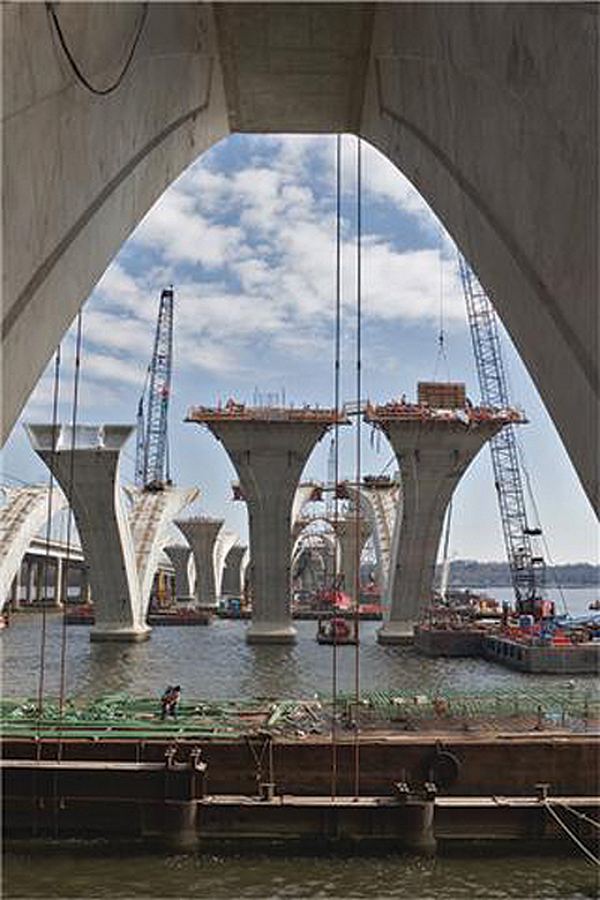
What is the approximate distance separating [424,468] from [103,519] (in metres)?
20.5

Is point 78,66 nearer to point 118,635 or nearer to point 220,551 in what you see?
point 118,635

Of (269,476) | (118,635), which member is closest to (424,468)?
(269,476)

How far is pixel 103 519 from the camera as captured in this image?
186ft

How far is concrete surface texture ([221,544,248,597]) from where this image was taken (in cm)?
14662

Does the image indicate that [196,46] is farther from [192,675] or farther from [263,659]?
[263,659]

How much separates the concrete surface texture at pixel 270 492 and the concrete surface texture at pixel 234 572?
86.3 metres

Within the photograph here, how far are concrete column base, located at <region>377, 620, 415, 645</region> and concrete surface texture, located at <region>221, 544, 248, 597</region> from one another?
8561cm

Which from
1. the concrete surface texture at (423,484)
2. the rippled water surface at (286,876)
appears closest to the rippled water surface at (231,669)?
the concrete surface texture at (423,484)

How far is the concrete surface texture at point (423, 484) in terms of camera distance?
180 feet

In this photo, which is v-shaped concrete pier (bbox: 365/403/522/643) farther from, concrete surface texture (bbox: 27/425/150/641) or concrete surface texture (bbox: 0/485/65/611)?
concrete surface texture (bbox: 0/485/65/611)

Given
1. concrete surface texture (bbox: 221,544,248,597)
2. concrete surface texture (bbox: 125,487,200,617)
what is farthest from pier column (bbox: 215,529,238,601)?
concrete surface texture (bbox: 125,487,200,617)

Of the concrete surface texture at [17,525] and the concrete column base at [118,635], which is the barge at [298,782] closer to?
the concrete surface texture at [17,525]

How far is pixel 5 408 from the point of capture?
20.1 ft

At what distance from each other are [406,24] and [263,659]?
138 feet
